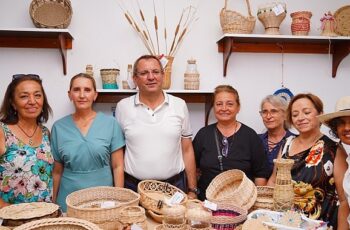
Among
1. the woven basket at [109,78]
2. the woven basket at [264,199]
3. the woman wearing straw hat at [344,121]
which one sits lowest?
the woven basket at [264,199]

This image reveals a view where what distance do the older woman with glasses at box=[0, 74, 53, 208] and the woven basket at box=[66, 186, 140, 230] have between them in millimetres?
381

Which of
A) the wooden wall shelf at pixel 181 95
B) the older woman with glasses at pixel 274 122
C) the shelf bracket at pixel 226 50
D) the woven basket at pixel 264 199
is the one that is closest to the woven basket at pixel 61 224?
the woven basket at pixel 264 199

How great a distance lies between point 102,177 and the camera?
200 centimetres

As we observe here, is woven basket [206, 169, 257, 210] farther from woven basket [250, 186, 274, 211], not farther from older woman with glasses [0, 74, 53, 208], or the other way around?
older woman with glasses [0, 74, 53, 208]

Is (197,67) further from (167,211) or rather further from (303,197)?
(167,211)

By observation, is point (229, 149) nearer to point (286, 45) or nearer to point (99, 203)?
point (99, 203)

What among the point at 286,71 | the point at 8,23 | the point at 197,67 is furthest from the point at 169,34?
the point at 8,23

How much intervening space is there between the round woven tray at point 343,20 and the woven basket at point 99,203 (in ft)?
7.24

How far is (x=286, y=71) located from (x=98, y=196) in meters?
2.04

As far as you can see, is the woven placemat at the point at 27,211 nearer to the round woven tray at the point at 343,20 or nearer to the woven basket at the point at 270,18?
the woven basket at the point at 270,18

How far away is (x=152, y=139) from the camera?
210 cm

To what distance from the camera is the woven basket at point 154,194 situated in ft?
5.01

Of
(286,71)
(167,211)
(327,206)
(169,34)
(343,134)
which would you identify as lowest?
(327,206)

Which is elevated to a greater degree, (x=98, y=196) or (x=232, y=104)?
(x=232, y=104)
